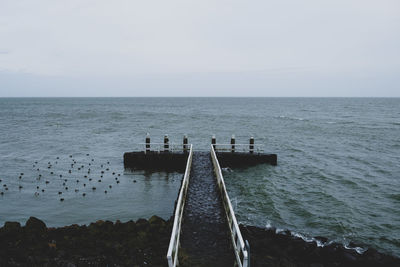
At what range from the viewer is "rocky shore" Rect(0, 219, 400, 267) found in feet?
32.0

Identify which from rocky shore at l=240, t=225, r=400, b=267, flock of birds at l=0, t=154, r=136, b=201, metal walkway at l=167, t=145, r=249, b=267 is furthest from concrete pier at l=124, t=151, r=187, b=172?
rocky shore at l=240, t=225, r=400, b=267

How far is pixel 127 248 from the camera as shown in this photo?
10438mm

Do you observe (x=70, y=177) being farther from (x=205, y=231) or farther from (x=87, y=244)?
(x=205, y=231)

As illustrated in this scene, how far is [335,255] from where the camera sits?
1115cm

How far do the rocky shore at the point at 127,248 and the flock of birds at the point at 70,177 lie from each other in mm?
6436

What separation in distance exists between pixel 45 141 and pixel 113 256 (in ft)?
114

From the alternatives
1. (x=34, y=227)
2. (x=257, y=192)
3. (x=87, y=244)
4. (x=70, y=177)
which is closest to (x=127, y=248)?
(x=87, y=244)

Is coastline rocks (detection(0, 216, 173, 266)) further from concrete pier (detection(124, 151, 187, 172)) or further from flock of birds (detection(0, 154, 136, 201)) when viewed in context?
concrete pier (detection(124, 151, 187, 172))

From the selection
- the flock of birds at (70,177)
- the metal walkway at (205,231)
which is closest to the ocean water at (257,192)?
the flock of birds at (70,177)

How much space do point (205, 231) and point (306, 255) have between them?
164 inches

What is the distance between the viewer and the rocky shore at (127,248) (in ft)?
32.0

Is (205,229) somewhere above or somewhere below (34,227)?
above

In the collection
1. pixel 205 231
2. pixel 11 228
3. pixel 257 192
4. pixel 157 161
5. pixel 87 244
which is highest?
Result: pixel 205 231

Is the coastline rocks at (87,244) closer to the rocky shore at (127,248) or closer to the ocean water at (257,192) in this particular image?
the rocky shore at (127,248)
